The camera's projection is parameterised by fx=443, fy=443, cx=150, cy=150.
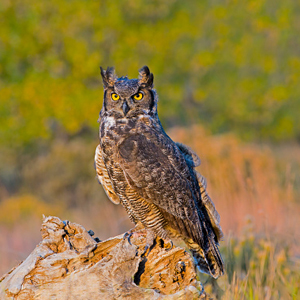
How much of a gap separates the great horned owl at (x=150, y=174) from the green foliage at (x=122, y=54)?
8491 millimetres

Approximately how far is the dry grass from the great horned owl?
1.29 ft

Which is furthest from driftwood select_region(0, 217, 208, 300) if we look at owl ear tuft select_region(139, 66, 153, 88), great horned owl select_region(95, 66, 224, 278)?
owl ear tuft select_region(139, 66, 153, 88)

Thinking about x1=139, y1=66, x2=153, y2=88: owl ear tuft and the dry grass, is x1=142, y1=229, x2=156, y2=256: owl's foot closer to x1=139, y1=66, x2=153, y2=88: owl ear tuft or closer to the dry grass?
the dry grass

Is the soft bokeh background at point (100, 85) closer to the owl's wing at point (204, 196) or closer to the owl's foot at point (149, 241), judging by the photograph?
the owl's wing at point (204, 196)

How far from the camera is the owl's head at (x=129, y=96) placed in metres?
3.26

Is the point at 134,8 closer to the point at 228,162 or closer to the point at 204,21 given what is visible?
the point at 204,21

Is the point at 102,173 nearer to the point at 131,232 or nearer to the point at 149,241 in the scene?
the point at 131,232

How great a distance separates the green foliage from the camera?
11.9 meters

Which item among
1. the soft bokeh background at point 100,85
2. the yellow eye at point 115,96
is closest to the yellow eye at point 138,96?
the yellow eye at point 115,96

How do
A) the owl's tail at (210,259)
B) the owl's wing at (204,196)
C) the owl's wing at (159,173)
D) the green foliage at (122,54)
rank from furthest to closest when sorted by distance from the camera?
1. the green foliage at (122,54)
2. the owl's wing at (204,196)
3. the owl's tail at (210,259)
4. the owl's wing at (159,173)

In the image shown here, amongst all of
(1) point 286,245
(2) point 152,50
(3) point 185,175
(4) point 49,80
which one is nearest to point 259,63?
(2) point 152,50

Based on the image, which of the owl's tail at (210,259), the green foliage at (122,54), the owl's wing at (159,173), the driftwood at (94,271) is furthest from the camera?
the green foliage at (122,54)

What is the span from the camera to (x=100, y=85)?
12820 millimetres

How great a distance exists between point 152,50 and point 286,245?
9047 mm
